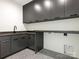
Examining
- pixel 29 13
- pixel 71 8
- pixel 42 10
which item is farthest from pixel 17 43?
pixel 71 8

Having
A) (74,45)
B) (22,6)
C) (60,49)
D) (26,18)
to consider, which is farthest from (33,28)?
(74,45)

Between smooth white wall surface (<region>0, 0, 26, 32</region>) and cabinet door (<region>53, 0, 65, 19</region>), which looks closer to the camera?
cabinet door (<region>53, 0, 65, 19</region>)

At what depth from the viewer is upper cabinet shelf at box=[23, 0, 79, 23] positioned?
1679 mm

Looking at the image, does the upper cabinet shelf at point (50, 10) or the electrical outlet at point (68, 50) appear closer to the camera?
the upper cabinet shelf at point (50, 10)

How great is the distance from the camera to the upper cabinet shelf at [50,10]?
1.68 meters

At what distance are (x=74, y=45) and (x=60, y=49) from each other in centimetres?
55

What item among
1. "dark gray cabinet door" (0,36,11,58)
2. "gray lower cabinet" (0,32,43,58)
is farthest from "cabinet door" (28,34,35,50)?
"dark gray cabinet door" (0,36,11,58)

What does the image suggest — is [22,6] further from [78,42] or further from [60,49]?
[78,42]

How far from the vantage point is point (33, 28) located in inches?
135

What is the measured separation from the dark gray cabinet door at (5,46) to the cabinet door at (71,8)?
2.16 m

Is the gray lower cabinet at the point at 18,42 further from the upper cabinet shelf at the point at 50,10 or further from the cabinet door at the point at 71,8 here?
the cabinet door at the point at 71,8

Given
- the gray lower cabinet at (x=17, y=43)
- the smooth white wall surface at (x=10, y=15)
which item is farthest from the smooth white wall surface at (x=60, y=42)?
the smooth white wall surface at (x=10, y=15)

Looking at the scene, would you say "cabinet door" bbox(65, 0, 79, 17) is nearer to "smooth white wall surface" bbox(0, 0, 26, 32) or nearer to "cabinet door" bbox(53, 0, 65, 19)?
"cabinet door" bbox(53, 0, 65, 19)

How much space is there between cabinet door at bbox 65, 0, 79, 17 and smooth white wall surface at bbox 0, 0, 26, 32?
2.49 meters
